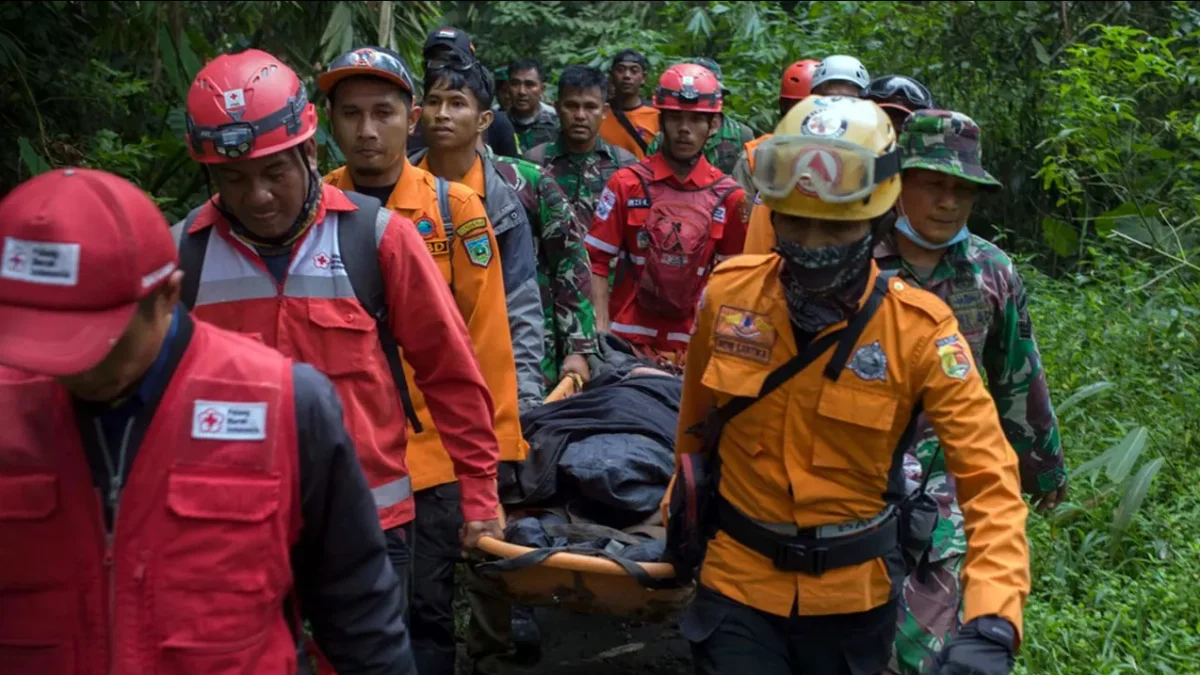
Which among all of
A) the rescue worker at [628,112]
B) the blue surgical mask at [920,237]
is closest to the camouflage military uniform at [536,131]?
the rescue worker at [628,112]

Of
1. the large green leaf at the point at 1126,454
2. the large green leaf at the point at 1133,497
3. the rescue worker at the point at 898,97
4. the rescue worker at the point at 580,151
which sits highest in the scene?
the rescue worker at the point at 898,97

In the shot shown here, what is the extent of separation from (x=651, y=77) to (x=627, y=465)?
12601 mm

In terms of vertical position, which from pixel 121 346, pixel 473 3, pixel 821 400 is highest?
pixel 121 346

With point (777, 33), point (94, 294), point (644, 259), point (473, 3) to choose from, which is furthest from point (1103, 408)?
point (473, 3)

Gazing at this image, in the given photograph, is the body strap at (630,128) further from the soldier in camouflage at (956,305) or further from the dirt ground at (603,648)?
the soldier in camouflage at (956,305)

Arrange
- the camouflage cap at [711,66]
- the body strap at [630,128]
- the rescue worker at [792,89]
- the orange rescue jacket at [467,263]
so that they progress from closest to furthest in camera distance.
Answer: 1. the orange rescue jacket at [467,263]
2. the rescue worker at [792,89]
3. the camouflage cap at [711,66]
4. the body strap at [630,128]

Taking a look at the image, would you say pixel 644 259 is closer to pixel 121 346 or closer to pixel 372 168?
pixel 372 168

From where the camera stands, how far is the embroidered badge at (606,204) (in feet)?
26.2

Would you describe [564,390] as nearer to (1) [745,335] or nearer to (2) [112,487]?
(1) [745,335]

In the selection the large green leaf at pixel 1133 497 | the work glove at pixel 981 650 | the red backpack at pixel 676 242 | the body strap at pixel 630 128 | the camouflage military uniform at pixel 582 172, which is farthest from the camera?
the body strap at pixel 630 128

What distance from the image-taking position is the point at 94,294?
221 centimetres

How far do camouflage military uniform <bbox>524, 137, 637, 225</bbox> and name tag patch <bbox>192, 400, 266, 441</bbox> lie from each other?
7.36m

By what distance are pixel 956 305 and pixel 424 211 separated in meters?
1.80

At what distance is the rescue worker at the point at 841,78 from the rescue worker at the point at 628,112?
4.46 meters
